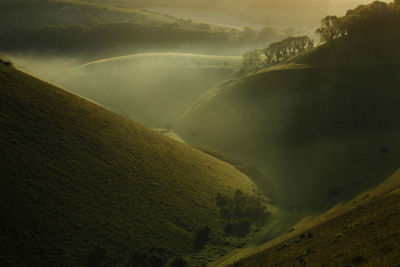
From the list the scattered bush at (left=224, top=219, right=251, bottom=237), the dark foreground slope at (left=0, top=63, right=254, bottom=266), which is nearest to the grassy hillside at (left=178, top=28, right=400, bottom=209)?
the scattered bush at (left=224, top=219, right=251, bottom=237)

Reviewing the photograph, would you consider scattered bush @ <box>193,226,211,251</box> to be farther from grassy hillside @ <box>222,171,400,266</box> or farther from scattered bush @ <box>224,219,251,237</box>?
grassy hillside @ <box>222,171,400,266</box>

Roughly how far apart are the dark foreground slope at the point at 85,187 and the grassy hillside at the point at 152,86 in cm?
7292

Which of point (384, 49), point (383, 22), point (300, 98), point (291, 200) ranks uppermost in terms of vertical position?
point (383, 22)

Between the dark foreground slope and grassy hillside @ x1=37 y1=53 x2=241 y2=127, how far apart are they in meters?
72.9

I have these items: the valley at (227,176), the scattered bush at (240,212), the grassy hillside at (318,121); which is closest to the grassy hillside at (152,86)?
the grassy hillside at (318,121)

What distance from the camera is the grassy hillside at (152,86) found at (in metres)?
144

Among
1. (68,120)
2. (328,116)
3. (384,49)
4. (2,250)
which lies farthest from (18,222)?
(384,49)

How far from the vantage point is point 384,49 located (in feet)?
301

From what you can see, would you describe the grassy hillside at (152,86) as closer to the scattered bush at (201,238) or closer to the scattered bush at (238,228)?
the scattered bush at (238,228)

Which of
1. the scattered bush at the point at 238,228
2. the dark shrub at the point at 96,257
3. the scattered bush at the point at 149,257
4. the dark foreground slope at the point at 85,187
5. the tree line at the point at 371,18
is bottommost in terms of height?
the scattered bush at the point at 238,228

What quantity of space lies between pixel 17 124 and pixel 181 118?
82359 mm

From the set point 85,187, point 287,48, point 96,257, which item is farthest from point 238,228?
point 287,48

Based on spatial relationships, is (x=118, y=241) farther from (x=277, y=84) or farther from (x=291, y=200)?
(x=277, y=84)

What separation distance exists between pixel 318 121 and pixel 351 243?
61258 mm
